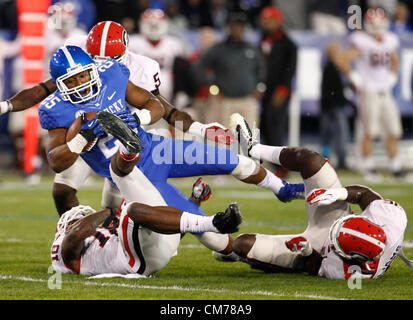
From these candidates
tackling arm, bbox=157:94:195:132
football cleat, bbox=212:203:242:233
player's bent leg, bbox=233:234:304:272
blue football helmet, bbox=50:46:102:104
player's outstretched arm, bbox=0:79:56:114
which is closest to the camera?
football cleat, bbox=212:203:242:233

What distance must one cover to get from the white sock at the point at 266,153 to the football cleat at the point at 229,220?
0.89 metres

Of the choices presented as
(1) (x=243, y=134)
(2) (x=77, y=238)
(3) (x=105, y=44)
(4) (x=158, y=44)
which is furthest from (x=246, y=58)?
(2) (x=77, y=238)

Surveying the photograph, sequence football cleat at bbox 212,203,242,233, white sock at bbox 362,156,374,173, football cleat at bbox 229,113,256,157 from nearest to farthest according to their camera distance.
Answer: football cleat at bbox 212,203,242,233 → football cleat at bbox 229,113,256,157 → white sock at bbox 362,156,374,173

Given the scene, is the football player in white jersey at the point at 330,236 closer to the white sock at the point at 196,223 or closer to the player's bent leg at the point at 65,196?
the white sock at the point at 196,223

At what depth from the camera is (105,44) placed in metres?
6.05

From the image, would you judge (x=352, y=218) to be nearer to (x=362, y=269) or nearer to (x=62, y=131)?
(x=362, y=269)

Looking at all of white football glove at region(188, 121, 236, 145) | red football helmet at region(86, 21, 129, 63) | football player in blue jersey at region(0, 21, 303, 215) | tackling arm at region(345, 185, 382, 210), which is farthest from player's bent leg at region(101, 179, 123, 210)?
tackling arm at region(345, 185, 382, 210)

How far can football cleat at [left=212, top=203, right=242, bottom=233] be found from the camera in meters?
4.81

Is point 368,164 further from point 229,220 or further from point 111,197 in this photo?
point 229,220

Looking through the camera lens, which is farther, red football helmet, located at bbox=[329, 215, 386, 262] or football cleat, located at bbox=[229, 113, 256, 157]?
football cleat, located at bbox=[229, 113, 256, 157]

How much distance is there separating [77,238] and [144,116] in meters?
0.81

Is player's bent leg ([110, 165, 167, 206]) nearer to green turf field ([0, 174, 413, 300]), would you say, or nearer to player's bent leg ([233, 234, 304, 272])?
green turf field ([0, 174, 413, 300])

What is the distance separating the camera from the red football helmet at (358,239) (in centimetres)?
491
